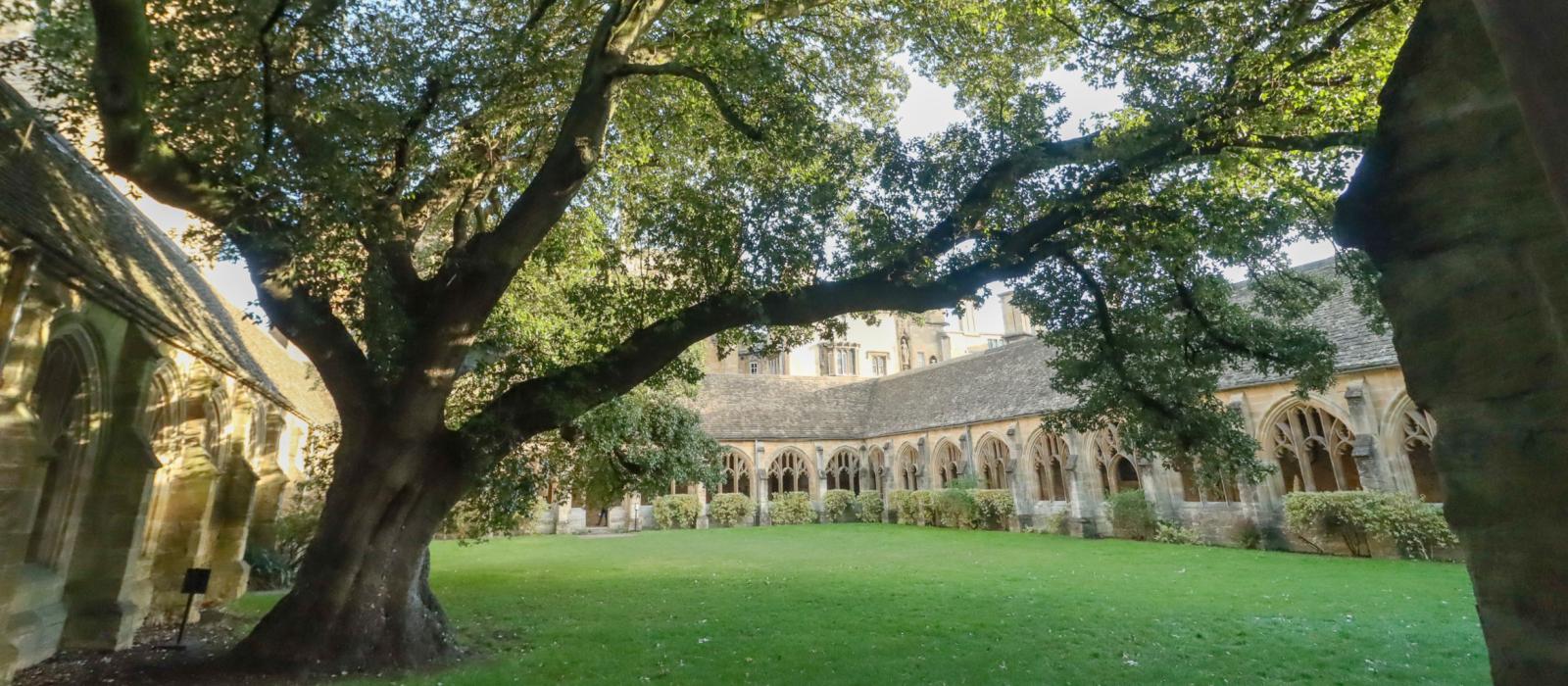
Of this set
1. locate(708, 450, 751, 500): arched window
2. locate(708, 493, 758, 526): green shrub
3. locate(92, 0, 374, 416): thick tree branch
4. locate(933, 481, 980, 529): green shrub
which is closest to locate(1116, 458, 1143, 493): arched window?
locate(933, 481, 980, 529): green shrub

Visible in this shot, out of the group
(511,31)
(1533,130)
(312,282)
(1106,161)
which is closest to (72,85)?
(312,282)

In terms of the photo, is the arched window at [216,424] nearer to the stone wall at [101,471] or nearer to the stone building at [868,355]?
the stone wall at [101,471]

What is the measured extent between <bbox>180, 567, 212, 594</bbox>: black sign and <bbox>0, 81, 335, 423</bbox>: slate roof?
3326 mm

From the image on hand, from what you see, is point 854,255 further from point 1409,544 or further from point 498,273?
point 1409,544

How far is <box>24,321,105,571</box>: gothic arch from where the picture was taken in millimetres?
8500

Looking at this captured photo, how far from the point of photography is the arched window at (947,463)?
29656 millimetres

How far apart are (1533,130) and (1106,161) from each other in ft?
19.8

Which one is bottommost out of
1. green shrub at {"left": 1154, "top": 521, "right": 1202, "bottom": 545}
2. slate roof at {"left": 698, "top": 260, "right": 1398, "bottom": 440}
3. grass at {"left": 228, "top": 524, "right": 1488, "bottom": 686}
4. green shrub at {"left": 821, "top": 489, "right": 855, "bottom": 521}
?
grass at {"left": 228, "top": 524, "right": 1488, "bottom": 686}

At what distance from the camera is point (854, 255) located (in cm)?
744

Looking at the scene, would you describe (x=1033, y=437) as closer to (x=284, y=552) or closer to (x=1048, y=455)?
(x=1048, y=455)

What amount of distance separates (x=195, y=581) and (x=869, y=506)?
2623 cm

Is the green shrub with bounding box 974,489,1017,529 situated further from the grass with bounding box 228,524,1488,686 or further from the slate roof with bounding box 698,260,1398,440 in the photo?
the grass with bounding box 228,524,1488,686

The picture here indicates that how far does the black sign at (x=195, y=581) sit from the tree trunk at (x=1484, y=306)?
11279 millimetres

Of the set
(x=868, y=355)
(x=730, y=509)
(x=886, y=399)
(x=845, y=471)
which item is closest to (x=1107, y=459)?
(x=845, y=471)
